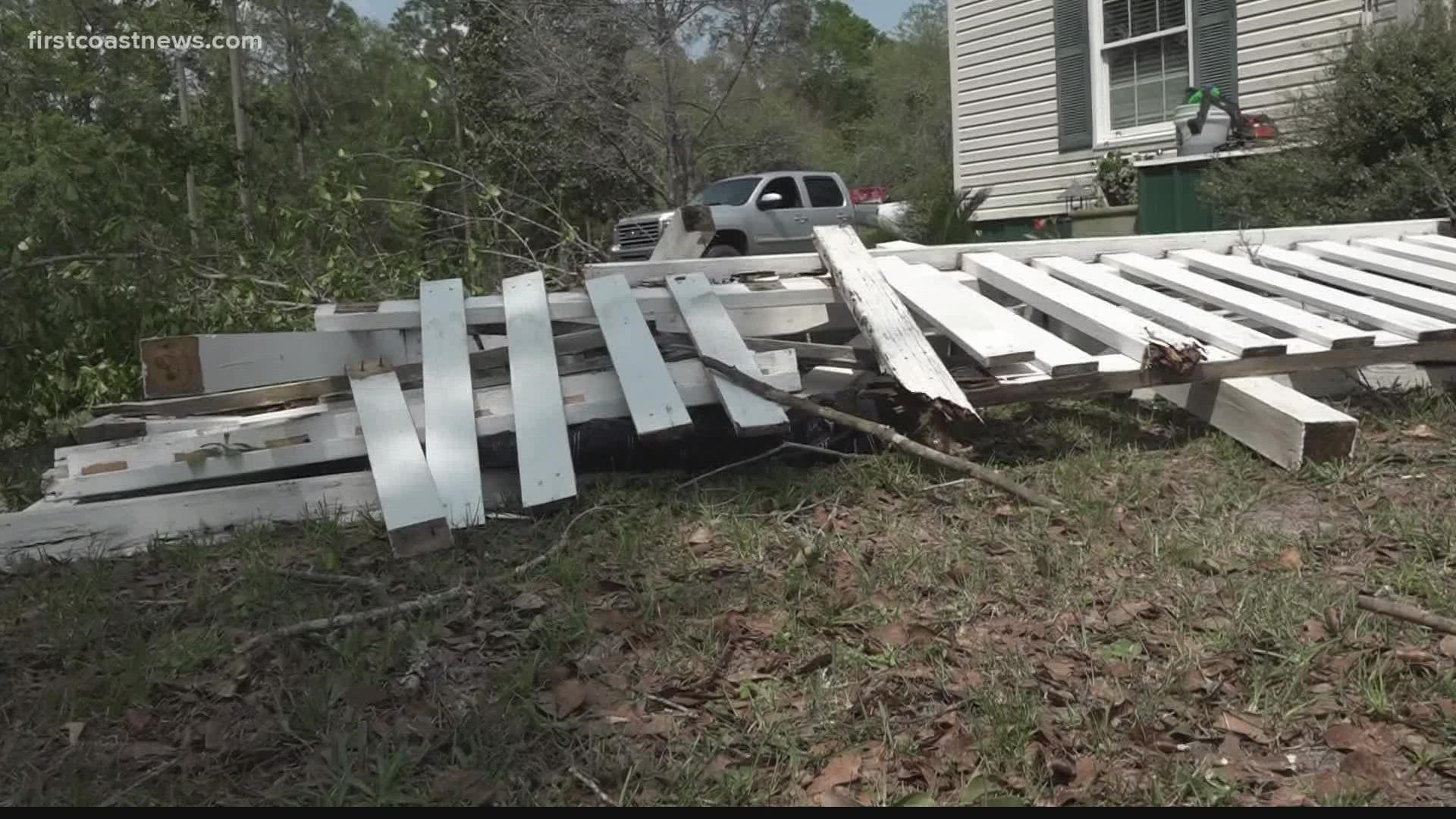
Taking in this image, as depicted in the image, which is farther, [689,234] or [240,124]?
[240,124]

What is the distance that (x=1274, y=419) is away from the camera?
3842mm

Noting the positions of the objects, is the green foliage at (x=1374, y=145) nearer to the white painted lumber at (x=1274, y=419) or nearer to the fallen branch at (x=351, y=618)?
the white painted lumber at (x=1274, y=419)

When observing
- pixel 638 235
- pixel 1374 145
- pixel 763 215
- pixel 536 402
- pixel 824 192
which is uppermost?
pixel 824 192

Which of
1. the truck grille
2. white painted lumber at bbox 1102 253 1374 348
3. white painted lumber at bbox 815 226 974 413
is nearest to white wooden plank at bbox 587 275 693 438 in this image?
white painted lumber at bbox 815 226 974 413

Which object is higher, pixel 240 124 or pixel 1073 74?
pixel 1073 74

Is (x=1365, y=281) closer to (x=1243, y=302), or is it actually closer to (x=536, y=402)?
(x=1243, y=302)

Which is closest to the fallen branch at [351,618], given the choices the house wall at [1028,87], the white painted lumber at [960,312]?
the white painted lumber at [960,312]

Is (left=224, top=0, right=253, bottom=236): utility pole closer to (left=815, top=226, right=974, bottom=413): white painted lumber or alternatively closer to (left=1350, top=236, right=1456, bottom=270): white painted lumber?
(left=815, top=226, right=974, bottom=413): white painted lumber

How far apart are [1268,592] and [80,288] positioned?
4790 millimetres

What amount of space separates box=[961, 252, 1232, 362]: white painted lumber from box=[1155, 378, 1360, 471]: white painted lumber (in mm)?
182

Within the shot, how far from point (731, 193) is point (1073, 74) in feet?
18.0

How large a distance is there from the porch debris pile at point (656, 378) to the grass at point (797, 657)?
0.57 ft

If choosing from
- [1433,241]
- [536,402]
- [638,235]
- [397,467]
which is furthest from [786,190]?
[397,467]

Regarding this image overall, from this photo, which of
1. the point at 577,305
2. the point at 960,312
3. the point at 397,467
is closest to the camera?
the point at 397,467
